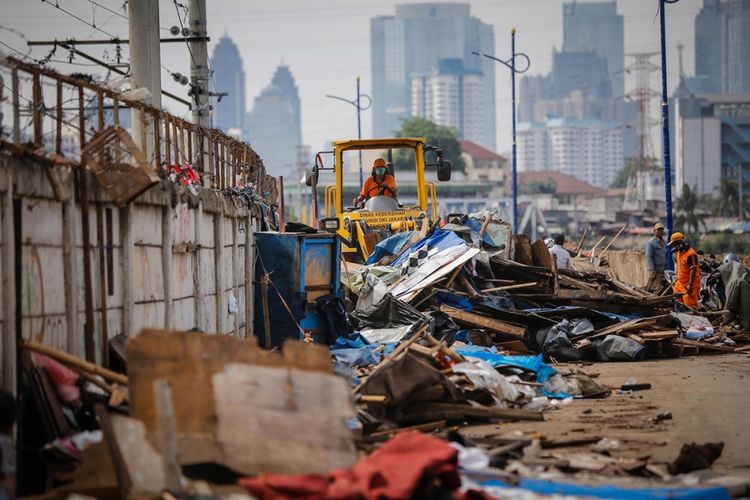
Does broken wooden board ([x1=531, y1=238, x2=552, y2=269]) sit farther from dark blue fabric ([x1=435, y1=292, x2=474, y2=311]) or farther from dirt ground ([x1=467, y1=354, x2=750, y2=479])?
dirt ground ([x1=467, y1=354, x2=750, y2=479])

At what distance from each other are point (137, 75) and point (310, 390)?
13498 millimetres

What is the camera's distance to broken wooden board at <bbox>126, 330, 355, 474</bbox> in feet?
27.6

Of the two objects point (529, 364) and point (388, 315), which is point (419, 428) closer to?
point (529, 364)

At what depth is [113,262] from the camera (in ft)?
36.6

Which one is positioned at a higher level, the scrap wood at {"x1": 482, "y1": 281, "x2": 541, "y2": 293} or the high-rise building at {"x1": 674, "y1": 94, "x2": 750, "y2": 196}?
the high-rise building at {"x1": 674, "y1": 94, "x2": 750, "y2": 196}

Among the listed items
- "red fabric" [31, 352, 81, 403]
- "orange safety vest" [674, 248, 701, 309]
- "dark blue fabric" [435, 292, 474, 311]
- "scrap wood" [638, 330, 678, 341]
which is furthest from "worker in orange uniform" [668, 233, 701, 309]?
"red fabric" [31, 352, 81, 403]

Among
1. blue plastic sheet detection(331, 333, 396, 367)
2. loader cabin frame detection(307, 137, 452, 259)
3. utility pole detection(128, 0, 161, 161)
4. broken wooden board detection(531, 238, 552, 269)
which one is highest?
utility pole detection(128, 0, 161, 161)

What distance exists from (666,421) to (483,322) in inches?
257

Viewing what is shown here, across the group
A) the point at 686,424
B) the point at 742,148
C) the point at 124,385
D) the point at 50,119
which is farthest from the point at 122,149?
the point at 742,148

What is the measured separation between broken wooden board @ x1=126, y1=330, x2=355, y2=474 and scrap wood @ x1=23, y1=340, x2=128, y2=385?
1.00 m

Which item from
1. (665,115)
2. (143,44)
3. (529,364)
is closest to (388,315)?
(529,364)

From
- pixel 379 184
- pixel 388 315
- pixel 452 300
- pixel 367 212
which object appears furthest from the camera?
pixel 379 184

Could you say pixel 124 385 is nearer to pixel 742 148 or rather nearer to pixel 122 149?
pixel 122 149

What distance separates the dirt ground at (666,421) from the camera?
10969 millimetres
